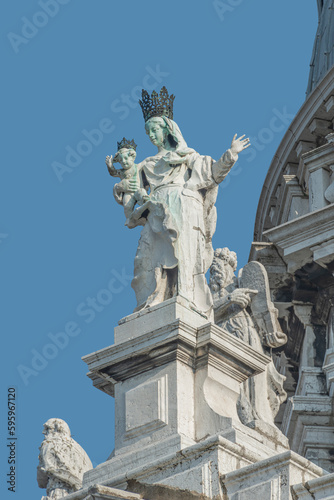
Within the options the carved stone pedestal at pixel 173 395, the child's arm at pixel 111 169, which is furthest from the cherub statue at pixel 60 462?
the child's arm at pixel 111 169

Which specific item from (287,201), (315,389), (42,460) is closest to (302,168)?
(287,201)

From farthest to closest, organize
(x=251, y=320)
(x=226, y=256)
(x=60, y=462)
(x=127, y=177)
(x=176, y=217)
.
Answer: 1. (x=226, y=256)
2. (x=251, y=320)
3. (x=127, y=177)
4. (x=176, y=217)
5. (x=60, y=462)

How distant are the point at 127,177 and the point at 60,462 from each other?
3.66 metres

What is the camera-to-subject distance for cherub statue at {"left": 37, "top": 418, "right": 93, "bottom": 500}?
20.2m

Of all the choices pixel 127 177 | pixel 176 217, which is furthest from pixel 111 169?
pixel 176 217

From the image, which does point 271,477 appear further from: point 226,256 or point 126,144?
point 226,256

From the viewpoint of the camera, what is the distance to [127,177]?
71.4 ft

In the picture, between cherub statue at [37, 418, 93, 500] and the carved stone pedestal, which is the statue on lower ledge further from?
cherub statue at [37, 418, 93, 500]

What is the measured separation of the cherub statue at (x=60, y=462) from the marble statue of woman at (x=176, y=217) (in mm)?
1708

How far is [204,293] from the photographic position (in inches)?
807

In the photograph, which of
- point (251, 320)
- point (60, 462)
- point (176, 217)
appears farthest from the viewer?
point (251, 320)

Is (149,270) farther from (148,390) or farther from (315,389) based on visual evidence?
(315,389)

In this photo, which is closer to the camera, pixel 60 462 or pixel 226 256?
pixel 60 462

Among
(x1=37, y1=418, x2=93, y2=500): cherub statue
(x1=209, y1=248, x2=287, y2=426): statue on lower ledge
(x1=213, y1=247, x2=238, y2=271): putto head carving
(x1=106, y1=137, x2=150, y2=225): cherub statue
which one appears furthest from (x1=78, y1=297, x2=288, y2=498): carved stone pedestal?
(x1=213, y1=247, x2=238, y2=271): putto head carving
